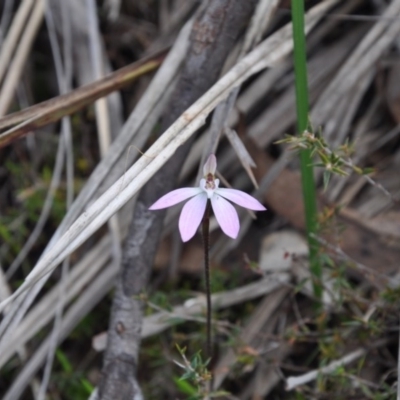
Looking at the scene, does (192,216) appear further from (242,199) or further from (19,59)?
(19,59)

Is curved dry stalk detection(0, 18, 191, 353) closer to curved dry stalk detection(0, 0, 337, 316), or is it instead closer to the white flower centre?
curved dry stalk detection(0, 0, 337, 316)

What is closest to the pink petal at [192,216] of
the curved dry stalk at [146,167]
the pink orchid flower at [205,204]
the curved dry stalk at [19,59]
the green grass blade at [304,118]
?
the pink orchid flower at [205,204]

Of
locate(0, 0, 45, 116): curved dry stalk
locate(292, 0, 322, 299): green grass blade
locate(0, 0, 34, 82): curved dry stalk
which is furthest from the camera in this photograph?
locate(0, 0, 34, 82): curved dry stalk

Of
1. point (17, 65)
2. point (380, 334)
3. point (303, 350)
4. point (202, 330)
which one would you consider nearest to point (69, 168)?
point (17, 65)

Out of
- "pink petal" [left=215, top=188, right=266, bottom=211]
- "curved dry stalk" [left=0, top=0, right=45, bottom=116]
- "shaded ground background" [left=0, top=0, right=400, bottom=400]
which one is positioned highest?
"curved dry stalk" [left=0, top=0, right=45, bottom=116]

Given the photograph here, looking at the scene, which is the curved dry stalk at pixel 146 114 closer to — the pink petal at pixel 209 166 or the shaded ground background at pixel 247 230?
the shaded ground background at pixel 247 230

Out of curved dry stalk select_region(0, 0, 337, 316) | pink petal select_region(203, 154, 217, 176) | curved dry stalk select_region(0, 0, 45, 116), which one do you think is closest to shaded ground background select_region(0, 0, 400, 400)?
curved dry stalk select_region(0, 0, 45, 116)

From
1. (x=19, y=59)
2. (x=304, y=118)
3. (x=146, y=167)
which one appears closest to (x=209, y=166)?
(x=146, y=167)
